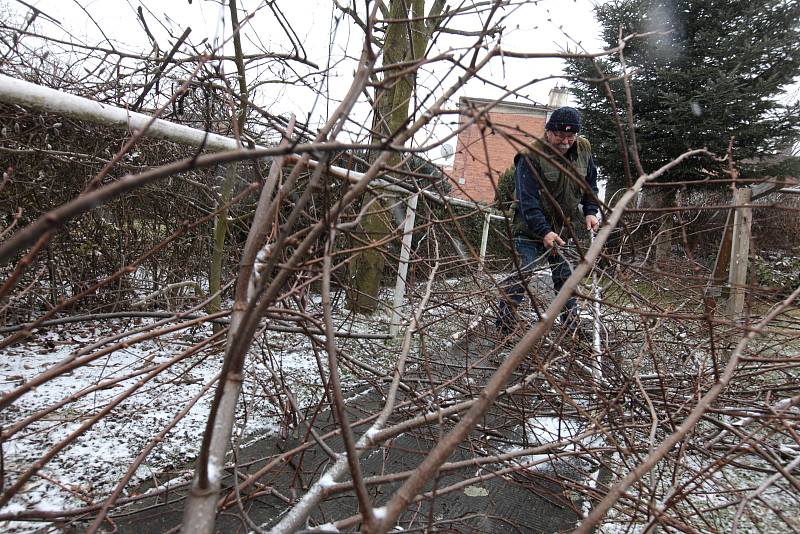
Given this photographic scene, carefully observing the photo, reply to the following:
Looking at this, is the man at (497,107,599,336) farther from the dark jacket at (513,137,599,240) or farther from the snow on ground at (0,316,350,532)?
the snow on ground at (0,316,350,532)

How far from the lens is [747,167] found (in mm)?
11883

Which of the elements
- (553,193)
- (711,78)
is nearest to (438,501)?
(553,193)

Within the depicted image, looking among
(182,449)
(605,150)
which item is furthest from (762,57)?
(182,449)

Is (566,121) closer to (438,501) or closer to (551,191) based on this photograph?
(551,191)

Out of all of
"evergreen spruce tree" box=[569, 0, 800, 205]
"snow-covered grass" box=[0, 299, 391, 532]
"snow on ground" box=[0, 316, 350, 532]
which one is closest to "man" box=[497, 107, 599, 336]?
"snow-covered grass" box=[0, 299, 391, 532]

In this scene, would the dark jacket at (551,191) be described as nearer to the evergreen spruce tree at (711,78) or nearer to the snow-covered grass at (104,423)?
the snow-covered grass at (104,423)

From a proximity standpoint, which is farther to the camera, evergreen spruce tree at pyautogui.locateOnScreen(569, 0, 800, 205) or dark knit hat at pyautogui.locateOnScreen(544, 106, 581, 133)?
evergreen spruce tree at pyautogui.locateOnScreen(569, 0, 800, 205)

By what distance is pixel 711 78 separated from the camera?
1131 cm

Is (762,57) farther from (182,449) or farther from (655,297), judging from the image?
(182,449)

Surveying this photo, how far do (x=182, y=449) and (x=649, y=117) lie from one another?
13.0 m

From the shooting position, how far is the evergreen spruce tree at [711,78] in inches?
445

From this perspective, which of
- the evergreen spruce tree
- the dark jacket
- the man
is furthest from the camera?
the evergreen spruce tree

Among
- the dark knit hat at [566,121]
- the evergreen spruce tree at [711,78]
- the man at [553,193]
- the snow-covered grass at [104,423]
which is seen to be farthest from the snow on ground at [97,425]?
the evergreen spruce tree at [711,78]

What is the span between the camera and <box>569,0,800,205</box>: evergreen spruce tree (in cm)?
1130
